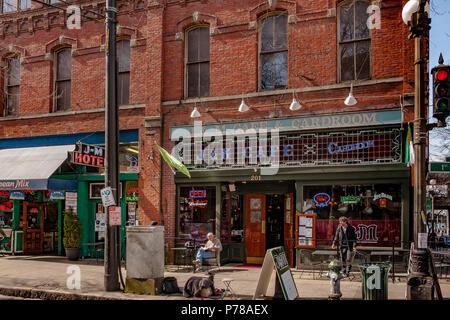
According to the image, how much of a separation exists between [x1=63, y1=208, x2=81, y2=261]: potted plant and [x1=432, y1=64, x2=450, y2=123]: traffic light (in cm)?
1214

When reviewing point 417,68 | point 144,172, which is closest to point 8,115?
point 144,172

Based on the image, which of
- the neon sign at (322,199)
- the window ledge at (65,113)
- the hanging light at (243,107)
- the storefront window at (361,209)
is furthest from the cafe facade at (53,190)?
the storefront window at (361,209)

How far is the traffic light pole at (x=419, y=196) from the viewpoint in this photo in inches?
346

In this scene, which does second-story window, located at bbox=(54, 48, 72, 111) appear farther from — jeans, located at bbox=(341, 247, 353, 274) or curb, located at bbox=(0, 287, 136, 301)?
jeans, located at bbox=(341, 247, 353, 274)

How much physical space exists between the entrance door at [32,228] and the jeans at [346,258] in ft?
39.6

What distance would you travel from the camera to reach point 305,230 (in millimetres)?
13461

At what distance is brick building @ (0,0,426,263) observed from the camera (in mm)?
12867

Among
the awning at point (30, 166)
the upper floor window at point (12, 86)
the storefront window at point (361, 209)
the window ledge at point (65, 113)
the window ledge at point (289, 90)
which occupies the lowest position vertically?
the storefront window at point (361, 209)

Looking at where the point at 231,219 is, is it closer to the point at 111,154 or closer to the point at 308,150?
the point at 308,150

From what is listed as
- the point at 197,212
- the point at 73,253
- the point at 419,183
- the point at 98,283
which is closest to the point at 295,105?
the point at 197,212

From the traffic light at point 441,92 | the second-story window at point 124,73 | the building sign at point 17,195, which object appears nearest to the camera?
the traffic light at point 441,92

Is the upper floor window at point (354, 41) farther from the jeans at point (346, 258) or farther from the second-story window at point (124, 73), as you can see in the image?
the second-story window at point (124, 73)

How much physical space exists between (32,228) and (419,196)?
14.8 meters
